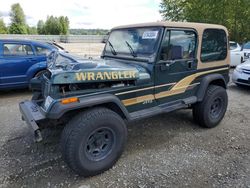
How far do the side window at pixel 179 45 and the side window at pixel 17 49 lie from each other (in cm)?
440

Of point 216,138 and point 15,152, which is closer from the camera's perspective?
point 15,152

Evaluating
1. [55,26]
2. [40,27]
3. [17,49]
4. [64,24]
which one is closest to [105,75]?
[17,49]

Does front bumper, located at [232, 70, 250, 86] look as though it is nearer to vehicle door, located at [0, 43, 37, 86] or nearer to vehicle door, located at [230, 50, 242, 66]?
vehicle door, located at [230, 50, 242, 66]

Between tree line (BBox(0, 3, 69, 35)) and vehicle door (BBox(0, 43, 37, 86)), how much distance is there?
51252 millimetres

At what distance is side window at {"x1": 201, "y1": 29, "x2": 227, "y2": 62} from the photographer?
3975 mm

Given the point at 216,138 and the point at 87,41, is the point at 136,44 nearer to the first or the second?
the point at 216,138

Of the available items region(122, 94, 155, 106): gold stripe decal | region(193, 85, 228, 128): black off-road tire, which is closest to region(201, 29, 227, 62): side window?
region(193, 85, 228, 128): black off-road tire

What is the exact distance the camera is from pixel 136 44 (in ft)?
11.8

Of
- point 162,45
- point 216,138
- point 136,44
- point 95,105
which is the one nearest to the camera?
point 95,105

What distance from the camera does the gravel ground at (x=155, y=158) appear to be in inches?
112

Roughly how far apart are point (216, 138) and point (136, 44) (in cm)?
207

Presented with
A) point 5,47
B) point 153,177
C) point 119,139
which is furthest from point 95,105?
point 5,47

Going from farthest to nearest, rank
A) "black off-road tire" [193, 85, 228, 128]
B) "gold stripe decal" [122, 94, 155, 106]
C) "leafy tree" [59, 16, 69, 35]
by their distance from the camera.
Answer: "leafy tree" [59, 16, 69, 35], "black off-road tire" [193, 85, 228, 128], "gold stripe decal" [122, 94, 155, 106]

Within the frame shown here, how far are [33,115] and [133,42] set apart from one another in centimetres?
182
